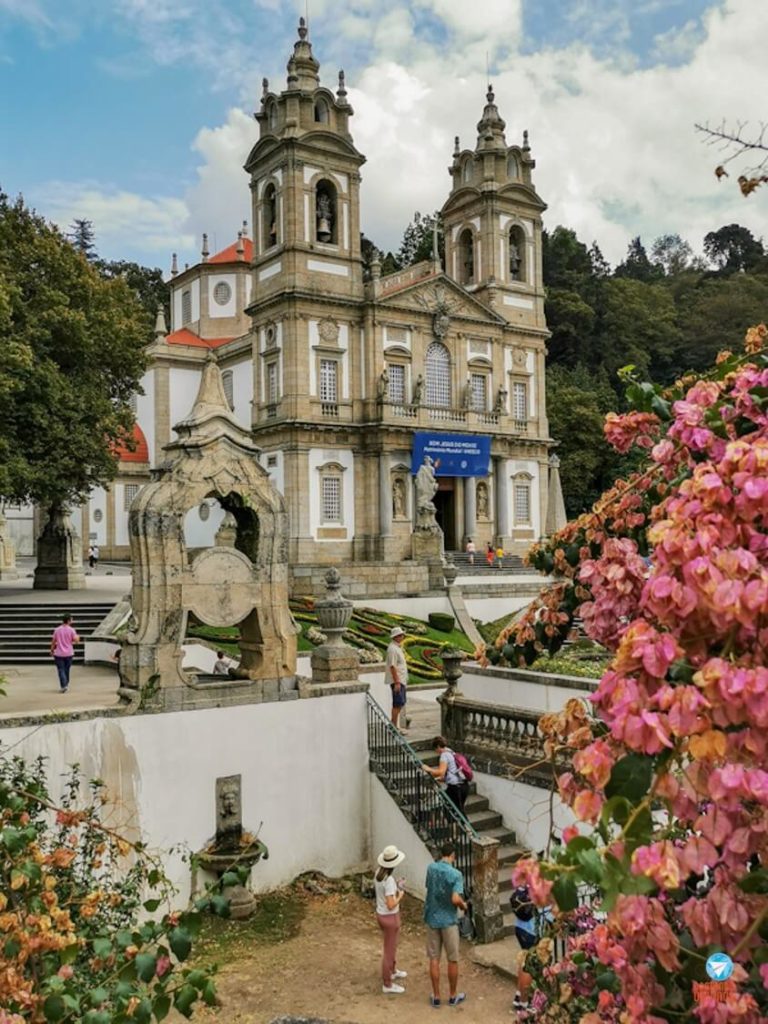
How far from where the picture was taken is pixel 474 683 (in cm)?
1448

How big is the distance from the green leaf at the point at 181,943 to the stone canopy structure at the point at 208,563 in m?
7.94

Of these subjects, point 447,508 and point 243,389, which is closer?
point 447,508

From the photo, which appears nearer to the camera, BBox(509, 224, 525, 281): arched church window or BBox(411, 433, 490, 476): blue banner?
BBox(411, 433, 490, 476): blue banner

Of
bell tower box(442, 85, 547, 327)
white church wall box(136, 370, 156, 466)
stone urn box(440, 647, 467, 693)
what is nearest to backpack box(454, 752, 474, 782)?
stone urn box(440, 647, 467, 693)

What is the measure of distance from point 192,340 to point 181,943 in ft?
152

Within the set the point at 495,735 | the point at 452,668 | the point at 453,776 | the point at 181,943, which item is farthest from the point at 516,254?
the point at 181,943

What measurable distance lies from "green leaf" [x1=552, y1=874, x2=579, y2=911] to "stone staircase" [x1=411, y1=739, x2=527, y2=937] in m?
8.86

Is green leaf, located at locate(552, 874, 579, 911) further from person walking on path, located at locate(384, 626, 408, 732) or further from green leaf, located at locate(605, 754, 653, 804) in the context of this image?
person walking on path, located at locate(384, 626, 408, 732)

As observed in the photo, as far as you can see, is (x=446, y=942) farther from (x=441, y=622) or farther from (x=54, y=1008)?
(x=441, y=622)

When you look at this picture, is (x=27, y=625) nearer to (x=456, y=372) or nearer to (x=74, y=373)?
(x=74, y=373)

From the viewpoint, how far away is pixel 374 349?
35.8 meters

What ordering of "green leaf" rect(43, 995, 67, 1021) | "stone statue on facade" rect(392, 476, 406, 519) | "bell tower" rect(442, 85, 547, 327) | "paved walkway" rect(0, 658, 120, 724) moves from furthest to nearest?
"bell tower" rect(442, 85, 547, 327), "stone statue on facade" rect(392, 476, 406, 519), "paved walkway" rect(0, 658, 120, 724), "green leaf" rect(43, 995, 67, 1021)

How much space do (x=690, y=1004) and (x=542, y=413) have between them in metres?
39.9

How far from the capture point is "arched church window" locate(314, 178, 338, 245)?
35.2 metres
